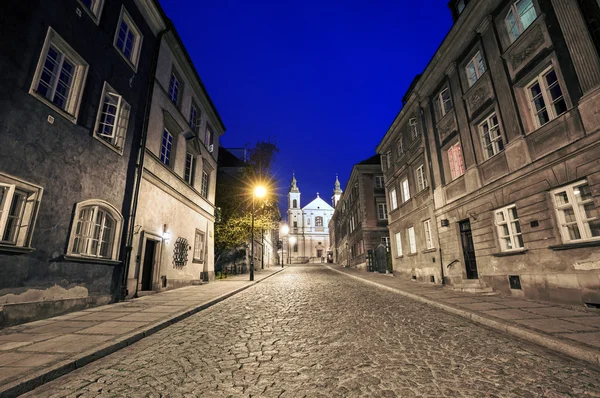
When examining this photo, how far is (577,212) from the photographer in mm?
6938

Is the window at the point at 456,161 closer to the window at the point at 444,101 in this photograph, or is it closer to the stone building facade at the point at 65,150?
the window at the point at 444,101

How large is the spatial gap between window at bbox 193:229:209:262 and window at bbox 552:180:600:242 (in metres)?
14.9

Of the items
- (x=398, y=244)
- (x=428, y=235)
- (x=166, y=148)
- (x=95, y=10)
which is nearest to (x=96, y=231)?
(x=166, y=148)

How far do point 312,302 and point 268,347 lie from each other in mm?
4263

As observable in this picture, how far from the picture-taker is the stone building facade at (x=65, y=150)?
18.9 feet

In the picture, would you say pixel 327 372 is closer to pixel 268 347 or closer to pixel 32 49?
pixel 268 347

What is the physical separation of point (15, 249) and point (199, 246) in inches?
405

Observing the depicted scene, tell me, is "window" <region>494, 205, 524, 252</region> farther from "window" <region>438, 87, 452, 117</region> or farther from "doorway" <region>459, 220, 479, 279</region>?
"window" <region>438, 87, 452, 117</region>

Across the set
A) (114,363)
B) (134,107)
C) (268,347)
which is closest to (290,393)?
(268,347)

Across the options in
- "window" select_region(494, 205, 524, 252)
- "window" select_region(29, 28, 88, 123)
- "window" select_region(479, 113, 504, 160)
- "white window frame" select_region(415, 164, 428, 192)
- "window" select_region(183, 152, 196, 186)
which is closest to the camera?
"window" select_region(29, 28, 88, 123)

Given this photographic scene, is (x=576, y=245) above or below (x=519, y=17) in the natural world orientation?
below

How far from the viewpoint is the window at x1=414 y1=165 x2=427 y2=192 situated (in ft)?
49.9

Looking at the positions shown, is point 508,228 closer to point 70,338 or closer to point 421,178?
point 421,178

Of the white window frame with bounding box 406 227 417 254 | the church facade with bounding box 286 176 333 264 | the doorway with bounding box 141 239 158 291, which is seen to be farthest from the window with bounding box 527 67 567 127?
the church facade with bounding box 286 176 333 264
